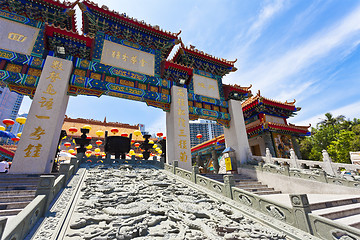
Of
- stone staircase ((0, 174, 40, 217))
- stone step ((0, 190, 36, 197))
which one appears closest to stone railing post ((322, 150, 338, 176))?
stone staircase ((0, 174, 40, 217))

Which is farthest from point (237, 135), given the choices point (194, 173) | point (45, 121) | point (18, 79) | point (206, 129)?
point (206, 129)

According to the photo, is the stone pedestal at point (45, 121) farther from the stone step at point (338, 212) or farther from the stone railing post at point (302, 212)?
the stone step at point (338, 212)

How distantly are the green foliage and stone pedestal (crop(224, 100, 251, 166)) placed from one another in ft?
42.9

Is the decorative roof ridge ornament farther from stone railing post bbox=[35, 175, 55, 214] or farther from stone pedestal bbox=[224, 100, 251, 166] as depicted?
stone railing post bbox=[35, 175, 55, 214]

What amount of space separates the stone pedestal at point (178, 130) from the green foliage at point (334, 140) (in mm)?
18101

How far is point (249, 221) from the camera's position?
337 cm

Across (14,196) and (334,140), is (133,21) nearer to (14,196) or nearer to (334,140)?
(14,196)

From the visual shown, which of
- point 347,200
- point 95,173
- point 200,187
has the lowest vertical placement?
point 347,200

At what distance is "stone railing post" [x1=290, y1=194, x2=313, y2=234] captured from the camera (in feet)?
9.65

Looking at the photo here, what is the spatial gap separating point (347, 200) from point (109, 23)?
49.4 ft

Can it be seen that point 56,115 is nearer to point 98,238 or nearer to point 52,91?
point 52,91

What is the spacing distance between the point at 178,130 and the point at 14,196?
7777 millimetres

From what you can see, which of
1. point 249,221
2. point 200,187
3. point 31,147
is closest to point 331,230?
point 249,221

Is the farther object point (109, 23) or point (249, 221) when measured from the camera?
point (109, 23)
